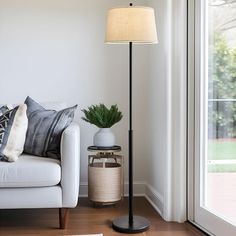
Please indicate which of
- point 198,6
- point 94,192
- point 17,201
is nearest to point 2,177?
point 17,201

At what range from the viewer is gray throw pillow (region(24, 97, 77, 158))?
312cm

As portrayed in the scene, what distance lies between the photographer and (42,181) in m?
2.79

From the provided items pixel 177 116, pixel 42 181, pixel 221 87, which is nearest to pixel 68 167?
pixel 42 181

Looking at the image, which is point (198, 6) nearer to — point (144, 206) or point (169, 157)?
point (169, 157)

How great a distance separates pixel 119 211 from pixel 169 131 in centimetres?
81

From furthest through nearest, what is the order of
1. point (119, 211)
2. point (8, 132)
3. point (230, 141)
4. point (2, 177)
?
point (119, 211), point (8, 132), point (2, 177), point (230, 141)

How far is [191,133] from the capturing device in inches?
120

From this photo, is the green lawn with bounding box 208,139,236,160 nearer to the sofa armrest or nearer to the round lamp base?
the round lamp base

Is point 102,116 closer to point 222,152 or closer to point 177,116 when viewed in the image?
point 177,116

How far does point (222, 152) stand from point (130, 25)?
3.41ft

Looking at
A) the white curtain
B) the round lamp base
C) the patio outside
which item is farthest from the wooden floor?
the patio outside

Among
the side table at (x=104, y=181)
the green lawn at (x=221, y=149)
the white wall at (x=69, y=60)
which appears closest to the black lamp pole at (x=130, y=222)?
the side table at (x=104, y=181)

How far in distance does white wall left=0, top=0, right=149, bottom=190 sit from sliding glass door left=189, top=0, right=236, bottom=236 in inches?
39.5

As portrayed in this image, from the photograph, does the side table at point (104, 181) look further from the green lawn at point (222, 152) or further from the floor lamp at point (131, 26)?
the green lawn at point (222, 152)
